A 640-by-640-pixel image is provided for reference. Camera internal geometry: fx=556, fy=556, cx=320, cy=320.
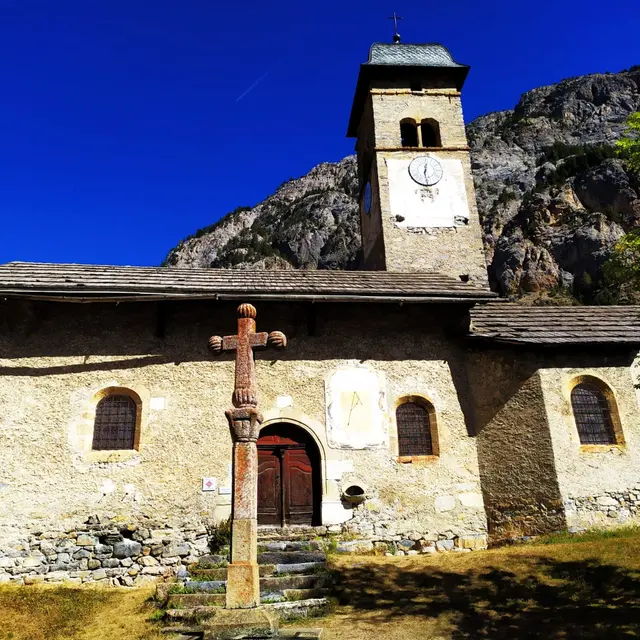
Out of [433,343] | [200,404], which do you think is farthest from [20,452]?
[433,343]

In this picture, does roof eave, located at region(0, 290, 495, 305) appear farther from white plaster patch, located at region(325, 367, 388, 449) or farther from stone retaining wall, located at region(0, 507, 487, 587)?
stone retaining wall, located at region(0, 507, 487, 587)

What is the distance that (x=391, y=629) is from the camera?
6.28 meters

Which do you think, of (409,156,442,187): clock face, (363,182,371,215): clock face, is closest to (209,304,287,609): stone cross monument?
(409,156,442,187): clock face

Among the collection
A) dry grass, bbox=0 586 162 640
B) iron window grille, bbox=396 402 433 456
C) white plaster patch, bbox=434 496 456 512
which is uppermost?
iron window grille, bbox=396 402 433 456

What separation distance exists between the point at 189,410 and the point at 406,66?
13.0 m

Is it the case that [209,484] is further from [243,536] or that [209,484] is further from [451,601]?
[451,601]

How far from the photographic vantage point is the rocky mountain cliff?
49.7 meters

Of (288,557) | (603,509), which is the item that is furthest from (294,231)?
(288,557)

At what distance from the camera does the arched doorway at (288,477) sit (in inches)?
417

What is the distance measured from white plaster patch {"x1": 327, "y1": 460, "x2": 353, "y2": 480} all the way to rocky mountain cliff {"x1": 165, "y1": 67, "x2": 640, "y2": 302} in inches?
1657

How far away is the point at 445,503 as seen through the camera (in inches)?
423

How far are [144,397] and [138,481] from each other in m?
1.53

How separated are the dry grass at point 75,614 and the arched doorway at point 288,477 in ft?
8.82

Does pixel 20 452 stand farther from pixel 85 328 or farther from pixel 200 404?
pixel 200 404
